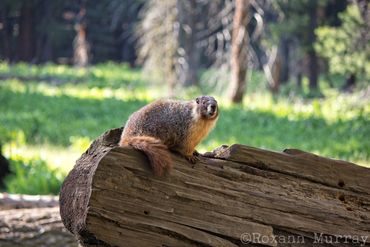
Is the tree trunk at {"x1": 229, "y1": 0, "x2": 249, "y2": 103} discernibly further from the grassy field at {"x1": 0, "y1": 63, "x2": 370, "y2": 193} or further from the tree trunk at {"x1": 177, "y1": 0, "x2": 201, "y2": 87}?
the tree trunk at {"x1": 177, "y1": 0, "x2": 201, "y2": 87}

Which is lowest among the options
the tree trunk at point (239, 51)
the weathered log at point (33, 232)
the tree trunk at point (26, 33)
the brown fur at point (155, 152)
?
the weathered log at point (33, 232)

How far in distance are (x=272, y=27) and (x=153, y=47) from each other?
423 cm

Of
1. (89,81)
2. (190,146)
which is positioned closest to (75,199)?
(190,146)

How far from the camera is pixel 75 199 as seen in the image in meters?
4.57

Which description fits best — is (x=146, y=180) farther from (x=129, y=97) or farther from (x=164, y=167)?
(x=129, y=97)

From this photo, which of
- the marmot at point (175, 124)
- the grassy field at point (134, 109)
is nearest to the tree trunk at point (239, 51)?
the grassy field at point (134, 109)

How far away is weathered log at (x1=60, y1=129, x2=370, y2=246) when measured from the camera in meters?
4.32

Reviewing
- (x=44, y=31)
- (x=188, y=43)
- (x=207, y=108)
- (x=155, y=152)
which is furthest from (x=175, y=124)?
(x=44, y=31)

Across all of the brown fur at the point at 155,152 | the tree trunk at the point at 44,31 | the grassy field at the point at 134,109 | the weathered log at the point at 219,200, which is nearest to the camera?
the weathered log at the point at 219,200

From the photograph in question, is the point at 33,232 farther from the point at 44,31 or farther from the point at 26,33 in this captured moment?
the point at 44,31

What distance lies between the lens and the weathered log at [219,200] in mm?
4320

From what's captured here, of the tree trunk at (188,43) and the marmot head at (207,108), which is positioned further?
the tree trunk at (188,43)

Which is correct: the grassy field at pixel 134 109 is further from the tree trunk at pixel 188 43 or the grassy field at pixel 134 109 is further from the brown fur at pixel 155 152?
the brown fur at pixel 155 152

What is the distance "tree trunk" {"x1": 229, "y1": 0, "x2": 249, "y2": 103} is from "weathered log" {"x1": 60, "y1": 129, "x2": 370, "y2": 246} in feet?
43.4
